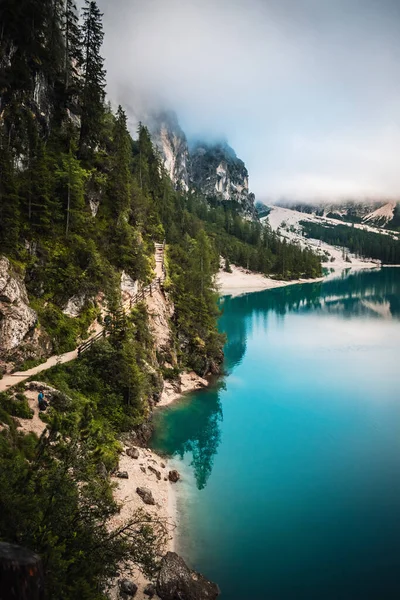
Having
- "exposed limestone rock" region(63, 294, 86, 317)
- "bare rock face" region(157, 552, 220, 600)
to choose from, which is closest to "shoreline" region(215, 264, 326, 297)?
"exposed limestone rock" region(63, 294, 86, 317)

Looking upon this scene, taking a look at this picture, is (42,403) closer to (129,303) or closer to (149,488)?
(149,488)

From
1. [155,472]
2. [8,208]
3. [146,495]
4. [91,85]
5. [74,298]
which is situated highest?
[91,85]

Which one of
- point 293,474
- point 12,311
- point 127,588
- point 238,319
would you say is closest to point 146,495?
point 127,588

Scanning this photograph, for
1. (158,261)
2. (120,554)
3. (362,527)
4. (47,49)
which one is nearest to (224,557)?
(362,527)

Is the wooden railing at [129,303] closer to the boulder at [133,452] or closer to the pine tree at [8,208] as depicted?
the boulder at [133,452]

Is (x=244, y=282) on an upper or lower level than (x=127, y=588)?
upper

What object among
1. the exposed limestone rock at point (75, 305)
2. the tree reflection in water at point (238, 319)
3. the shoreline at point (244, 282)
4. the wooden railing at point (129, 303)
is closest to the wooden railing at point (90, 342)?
the wooden railing at point (129, 303)

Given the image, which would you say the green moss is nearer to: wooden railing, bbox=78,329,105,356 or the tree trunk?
wooden railing, bbox=78,329,105,356
